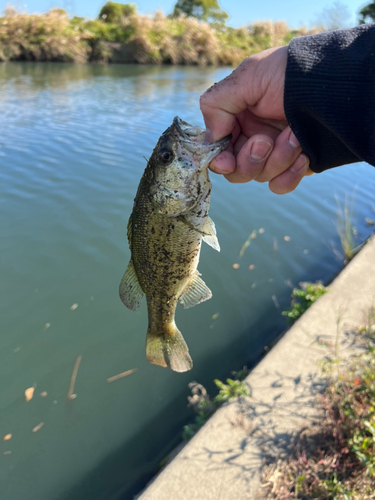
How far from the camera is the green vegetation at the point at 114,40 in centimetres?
2464

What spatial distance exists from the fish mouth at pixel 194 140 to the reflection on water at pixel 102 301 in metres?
2.94

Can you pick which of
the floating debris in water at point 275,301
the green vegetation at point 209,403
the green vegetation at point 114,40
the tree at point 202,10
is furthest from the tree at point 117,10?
the green vegetation at point 209,403

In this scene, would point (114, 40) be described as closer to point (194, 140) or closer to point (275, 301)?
point (275, 301)

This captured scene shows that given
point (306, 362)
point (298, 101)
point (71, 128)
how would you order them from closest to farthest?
point (298, 101)
point (306, 362)
point (71, 128)

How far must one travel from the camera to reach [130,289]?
7.68 ft

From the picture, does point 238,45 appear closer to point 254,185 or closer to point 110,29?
point 110,29

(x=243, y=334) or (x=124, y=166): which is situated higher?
(x=124, y=166)

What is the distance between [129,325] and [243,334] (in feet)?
5.31

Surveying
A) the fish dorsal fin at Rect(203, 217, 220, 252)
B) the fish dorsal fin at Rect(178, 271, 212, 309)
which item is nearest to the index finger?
the fish dorsal fin at Rect(203, 217, 220, 252)

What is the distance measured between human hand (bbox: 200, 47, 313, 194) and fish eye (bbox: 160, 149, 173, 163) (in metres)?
0.27

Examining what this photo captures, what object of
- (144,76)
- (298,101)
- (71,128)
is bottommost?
(71,128)

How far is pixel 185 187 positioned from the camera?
2.04 m

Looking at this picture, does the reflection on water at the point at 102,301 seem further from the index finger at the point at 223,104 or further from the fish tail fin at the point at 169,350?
the index finger at the point at 223,104

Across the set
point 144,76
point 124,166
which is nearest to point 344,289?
point 124,166
